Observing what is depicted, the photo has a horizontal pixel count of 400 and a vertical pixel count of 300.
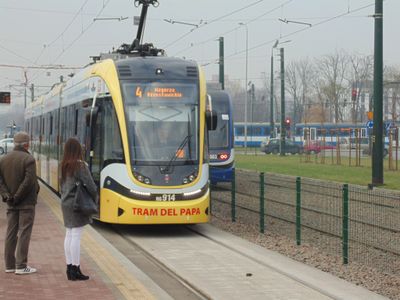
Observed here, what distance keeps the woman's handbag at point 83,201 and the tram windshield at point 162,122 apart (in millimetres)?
4618

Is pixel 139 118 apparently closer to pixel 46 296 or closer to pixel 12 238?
pixel 12 238

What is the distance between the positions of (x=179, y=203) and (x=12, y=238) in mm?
4526

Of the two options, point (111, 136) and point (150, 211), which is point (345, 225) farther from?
point (111, 136)

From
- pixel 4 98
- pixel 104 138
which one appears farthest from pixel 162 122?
pixel 4 98

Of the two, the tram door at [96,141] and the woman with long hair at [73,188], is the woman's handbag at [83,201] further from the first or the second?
the tram door at [96,141]

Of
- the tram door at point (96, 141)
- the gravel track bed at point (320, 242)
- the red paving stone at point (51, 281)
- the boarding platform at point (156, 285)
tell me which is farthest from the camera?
the tram door at point (96, 141)

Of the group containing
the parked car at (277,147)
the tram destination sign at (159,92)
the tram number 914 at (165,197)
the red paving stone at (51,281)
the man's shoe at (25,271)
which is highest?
the tram destination sign at (159,92)

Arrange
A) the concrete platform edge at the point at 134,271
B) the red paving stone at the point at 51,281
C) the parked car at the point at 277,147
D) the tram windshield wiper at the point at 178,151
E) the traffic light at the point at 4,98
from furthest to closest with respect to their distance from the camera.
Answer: the parked car at the point at 277,147 → the traffic light at the point at 4,98 → the tram windshield wiper at the point at 178,151 → the concrete platform edge at the point at 134,271 → the red paving stone at the point at 51,281

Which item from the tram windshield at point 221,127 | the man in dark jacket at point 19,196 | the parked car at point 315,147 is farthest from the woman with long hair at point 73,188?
the parked car at point 315,147

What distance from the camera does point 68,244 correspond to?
8469 millimetres

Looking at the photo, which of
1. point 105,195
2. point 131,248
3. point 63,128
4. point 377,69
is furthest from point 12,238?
point 377,69

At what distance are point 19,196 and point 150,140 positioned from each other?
4.95 meters

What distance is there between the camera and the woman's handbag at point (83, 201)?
8.23m

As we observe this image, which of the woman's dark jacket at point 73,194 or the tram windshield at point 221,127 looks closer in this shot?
the woman's dark jacket at point 73,194
